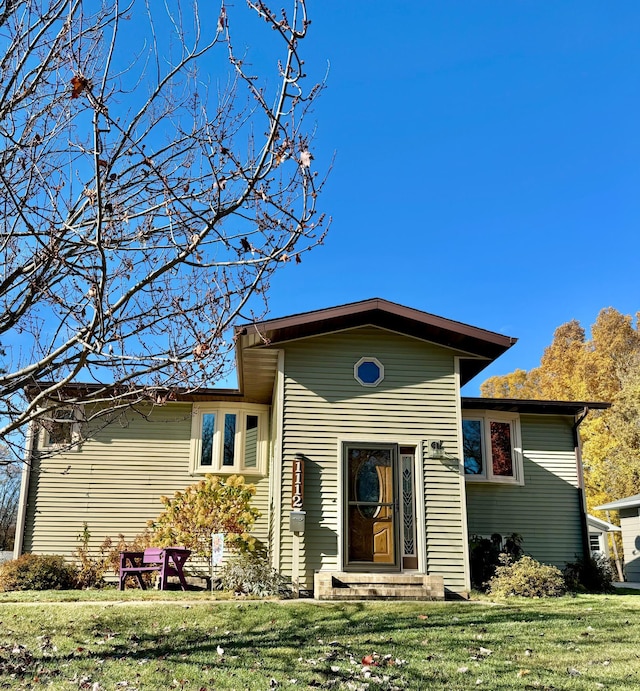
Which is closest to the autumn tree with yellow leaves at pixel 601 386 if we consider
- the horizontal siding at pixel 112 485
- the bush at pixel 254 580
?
the horizontal siding at pixel 112 485

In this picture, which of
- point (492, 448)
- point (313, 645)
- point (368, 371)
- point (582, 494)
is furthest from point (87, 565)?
point (582, 494)

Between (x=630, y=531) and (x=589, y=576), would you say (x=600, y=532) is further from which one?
(x=589, y=576)

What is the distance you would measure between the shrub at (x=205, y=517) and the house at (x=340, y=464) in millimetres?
691

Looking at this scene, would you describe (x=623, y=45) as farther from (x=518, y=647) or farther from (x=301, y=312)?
(x=518, y=647)

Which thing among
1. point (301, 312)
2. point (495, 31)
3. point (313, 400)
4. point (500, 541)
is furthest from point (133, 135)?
point (500, 541)

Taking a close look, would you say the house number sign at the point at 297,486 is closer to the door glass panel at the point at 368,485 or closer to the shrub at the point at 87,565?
the door glass panel at the point at 368,485

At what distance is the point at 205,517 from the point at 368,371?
396 centimetres

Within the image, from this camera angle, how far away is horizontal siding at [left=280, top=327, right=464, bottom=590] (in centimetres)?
1062

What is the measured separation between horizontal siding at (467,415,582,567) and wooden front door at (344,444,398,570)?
350 cm

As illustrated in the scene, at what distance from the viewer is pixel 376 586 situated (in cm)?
999

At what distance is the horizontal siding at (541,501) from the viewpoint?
14078 mm

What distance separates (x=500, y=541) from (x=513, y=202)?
16.1 m

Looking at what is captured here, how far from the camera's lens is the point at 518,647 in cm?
664

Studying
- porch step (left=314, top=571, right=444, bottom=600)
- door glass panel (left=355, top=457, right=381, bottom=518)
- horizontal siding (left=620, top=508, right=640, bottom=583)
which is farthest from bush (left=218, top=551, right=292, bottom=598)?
horizontal siding (left=620, top=508, right=640, bottom=583)
